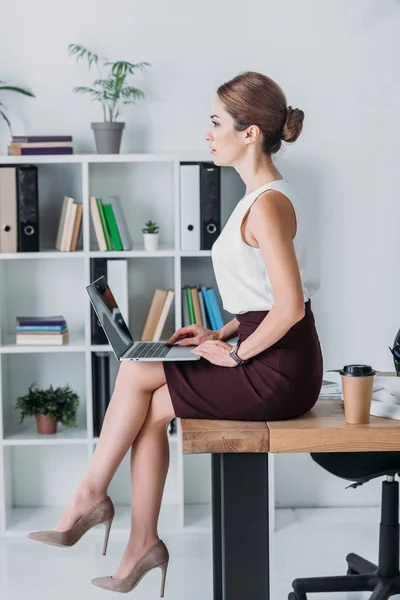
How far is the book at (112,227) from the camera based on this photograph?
3479mm

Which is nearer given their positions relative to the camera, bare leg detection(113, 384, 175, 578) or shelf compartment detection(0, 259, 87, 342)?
bare leg detection(113, 384, 175, 578)

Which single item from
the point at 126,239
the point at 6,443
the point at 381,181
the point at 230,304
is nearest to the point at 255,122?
the point at 230,304

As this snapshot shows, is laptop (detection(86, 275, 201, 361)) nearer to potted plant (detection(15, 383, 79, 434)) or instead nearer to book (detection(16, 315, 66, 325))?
book (detection(16, 315, 66, 325))

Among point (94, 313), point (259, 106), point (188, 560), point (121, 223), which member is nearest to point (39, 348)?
point (94, 313)

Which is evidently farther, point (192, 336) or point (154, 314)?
point (154, 314)

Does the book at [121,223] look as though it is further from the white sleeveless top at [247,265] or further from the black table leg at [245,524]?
the black table leg at [245,524]

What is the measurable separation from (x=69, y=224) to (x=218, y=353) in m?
1.53

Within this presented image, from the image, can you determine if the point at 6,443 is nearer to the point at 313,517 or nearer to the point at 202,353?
the point at 313,517

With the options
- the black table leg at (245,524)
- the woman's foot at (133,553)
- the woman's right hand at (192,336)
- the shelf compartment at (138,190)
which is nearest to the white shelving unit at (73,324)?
the shelf compartment at (138,190)

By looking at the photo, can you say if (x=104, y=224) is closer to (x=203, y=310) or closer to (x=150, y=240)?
(x=150, y=240)

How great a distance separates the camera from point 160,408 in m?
2.21

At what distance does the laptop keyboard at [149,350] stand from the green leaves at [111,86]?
1.39 meters

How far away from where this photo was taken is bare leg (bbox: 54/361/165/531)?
2.19 meters

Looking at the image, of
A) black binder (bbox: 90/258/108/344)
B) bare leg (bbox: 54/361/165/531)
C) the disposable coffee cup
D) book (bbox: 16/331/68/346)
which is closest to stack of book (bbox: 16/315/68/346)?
book (bbox: 16/331/68/346)
